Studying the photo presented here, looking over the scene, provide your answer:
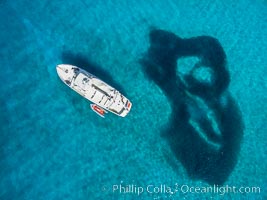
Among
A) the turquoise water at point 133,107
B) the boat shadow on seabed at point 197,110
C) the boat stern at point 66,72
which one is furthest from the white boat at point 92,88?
the boat shadow on seabed at point 197,110

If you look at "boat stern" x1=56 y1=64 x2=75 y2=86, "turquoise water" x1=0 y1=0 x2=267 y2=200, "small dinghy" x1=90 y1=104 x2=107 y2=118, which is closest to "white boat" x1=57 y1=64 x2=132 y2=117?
"boat stern" x1=56 y1=64 x2=75 y2=86

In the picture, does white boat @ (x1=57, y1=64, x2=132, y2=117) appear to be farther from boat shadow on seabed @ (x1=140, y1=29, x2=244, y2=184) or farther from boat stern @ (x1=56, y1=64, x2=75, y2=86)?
boat shadow on seabed @ (x1=140, y1=29, x2=244, y2=184)

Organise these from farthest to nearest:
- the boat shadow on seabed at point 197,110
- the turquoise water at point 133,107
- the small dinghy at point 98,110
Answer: the boat shadow on seabed at point 197,110 < the small dinghy at point 98,110 < the turquoise water at point 133,107

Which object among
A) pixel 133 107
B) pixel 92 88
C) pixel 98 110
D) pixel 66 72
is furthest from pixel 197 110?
pixel 66 72

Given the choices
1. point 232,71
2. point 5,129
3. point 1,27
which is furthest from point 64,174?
point 232,71

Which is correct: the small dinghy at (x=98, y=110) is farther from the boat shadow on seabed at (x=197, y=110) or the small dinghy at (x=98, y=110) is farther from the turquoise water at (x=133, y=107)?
the boat shadow on seabed at (x=197, y=110)
